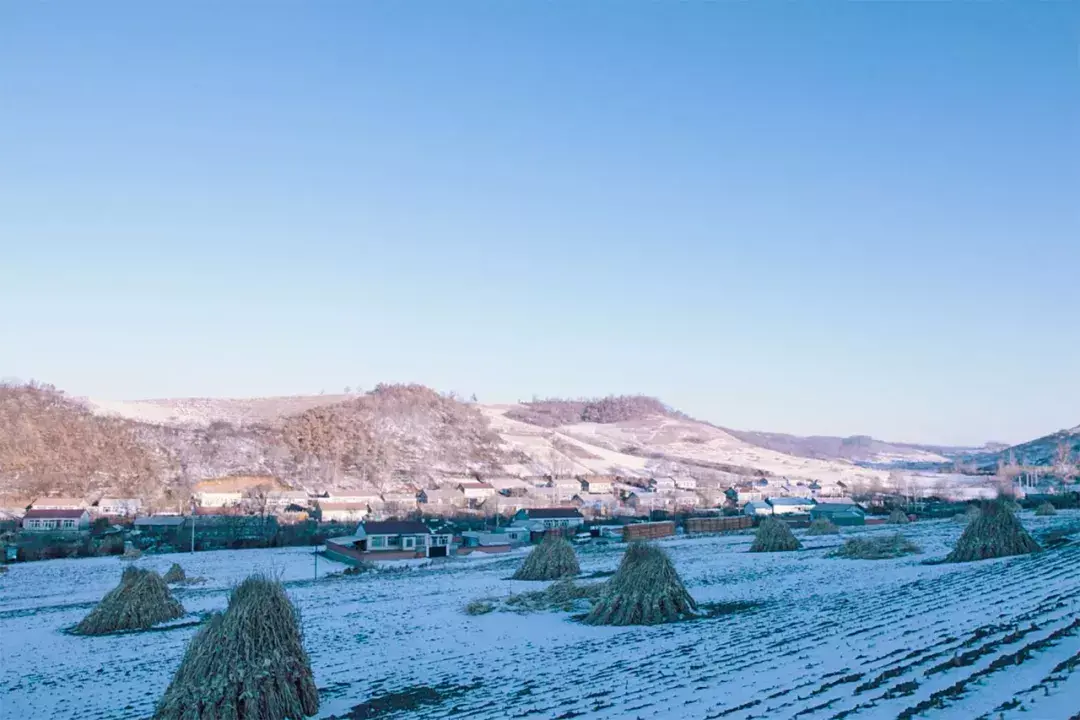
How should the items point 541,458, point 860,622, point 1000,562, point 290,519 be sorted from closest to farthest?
point 860,622, point 1000,562, point 290,519, point 541,458

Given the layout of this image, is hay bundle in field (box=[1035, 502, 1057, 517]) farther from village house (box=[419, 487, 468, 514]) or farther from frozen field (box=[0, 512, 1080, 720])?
village house (box=[419, 487, 468, 514])

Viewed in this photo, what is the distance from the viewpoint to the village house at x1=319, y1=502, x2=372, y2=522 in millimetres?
71562

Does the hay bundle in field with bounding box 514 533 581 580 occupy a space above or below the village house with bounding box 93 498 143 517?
below

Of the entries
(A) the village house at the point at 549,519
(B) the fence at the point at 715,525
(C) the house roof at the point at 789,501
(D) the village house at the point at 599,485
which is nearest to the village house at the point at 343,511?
(A) the village house at the point at 549,519

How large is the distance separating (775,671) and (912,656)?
2.07 m

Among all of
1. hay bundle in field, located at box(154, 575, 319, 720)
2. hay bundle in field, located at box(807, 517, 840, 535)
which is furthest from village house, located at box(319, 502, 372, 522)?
hay bundle in field, located at box(154, 575, 319, 720)

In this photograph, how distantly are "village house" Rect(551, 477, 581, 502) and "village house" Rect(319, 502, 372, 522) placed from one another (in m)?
23.1

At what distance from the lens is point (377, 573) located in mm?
39438

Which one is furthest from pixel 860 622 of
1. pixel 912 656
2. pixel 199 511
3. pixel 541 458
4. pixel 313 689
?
pixel 541 458

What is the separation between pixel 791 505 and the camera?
79.0 metres

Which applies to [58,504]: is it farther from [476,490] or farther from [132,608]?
[132,608]

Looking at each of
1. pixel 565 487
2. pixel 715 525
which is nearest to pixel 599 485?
pixel 565 487

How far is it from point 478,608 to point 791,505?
61.7m

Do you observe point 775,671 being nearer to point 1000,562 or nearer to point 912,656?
point 912,656
